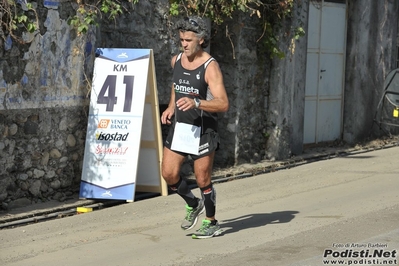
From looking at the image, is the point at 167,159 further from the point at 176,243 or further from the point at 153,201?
the point at 153,201

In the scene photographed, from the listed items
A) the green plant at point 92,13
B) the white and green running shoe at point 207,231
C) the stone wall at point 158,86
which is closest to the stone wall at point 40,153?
the stone wall at point 158,86

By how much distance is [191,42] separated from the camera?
7.73 m

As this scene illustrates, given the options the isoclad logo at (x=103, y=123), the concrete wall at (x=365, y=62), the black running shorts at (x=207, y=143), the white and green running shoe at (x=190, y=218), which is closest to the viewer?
the black running shorts at (x=207, y=143)

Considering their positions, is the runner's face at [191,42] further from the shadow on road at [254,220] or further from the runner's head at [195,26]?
the shadow on road at [254,220]

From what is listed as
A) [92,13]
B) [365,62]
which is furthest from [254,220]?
[365,62]

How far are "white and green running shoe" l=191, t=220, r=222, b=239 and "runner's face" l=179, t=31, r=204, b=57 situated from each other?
61.7 inches

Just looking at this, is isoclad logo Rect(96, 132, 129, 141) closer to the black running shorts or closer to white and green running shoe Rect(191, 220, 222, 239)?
the black running shorts

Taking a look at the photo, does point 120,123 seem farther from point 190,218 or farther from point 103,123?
point 190,218

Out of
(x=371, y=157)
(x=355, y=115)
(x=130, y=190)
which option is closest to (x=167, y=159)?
(x=130, y=190)

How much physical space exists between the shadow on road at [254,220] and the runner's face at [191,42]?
1.76 meters


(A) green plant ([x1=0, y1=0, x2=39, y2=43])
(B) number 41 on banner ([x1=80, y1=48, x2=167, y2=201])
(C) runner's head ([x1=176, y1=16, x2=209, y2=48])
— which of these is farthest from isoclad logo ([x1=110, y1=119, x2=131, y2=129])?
(C) runner's head ([x1=176, y1=16, x2=209, y2=48])

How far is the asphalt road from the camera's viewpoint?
714 centimetres

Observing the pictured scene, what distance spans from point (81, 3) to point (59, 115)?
134 cm

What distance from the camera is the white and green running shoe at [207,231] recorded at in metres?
7.87
